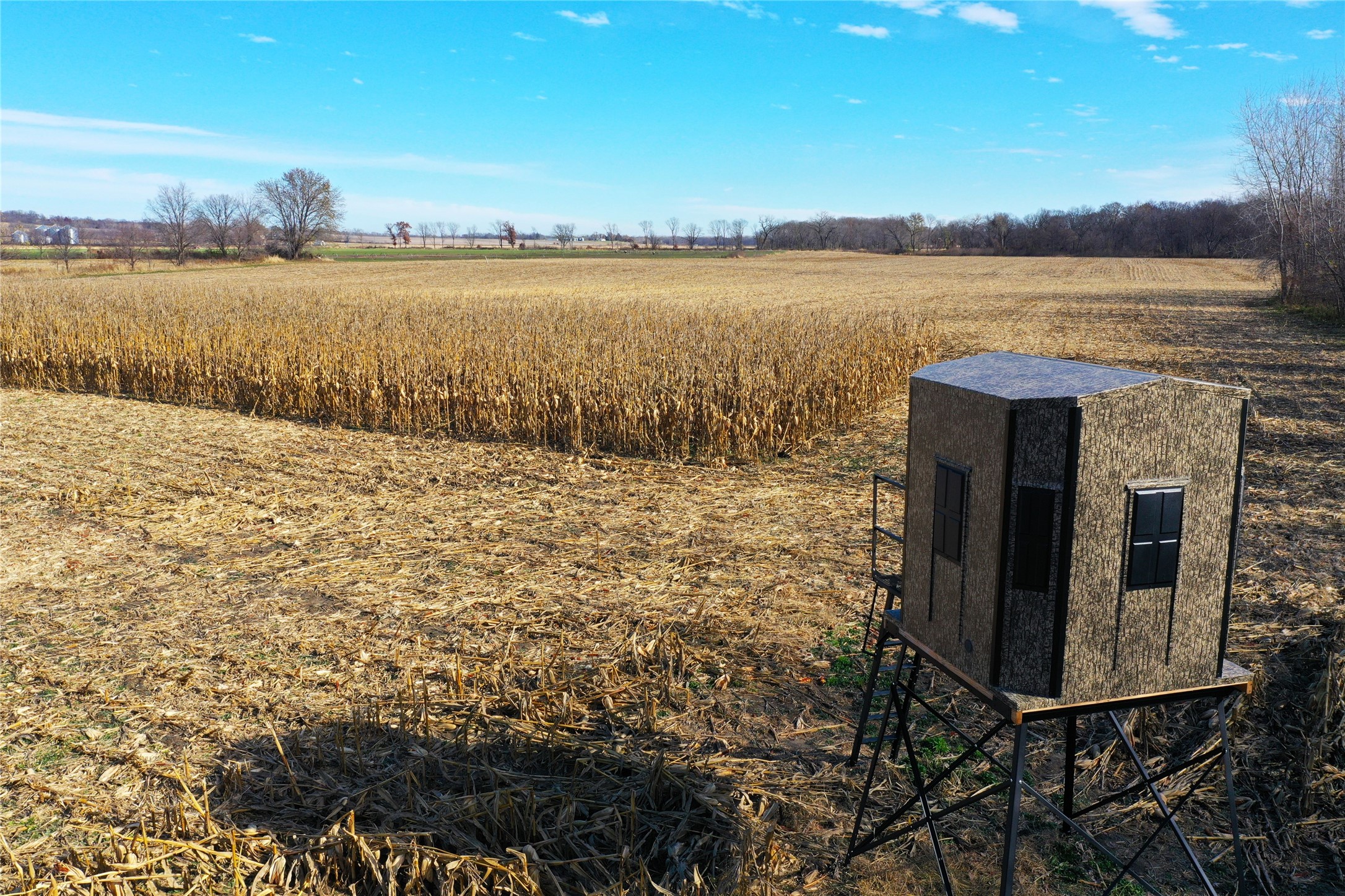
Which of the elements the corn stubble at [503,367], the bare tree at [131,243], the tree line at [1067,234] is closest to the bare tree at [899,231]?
the tree line at [1067,234]

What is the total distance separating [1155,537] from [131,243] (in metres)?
84.9

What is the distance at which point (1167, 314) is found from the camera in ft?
104

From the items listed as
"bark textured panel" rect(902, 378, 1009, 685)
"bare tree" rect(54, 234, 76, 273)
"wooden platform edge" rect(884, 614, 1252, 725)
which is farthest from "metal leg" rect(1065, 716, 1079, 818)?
"bare tree" rect(54, 234, 76, 273)

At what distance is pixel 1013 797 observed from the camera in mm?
2688

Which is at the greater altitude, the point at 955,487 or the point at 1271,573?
the point at 955,487

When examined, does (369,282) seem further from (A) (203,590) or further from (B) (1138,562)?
(B) (1138,562)

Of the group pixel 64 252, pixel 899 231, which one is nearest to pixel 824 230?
pixel 899 231

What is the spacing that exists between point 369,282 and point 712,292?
18.2 metres

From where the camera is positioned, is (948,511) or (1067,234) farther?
(1067,234)

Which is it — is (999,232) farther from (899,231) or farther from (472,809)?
(472,809)

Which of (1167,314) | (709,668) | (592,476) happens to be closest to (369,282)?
(1167,314)

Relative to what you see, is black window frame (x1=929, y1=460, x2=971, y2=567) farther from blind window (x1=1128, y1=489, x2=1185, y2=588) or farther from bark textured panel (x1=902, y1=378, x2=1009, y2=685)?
blind window (x1=1128, y1=489, x2=1185, y2=588)

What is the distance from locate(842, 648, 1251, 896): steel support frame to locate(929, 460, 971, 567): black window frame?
41 centimetres

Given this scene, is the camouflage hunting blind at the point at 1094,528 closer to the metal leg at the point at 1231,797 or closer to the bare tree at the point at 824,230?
the metal leg at the point at 1231,797
